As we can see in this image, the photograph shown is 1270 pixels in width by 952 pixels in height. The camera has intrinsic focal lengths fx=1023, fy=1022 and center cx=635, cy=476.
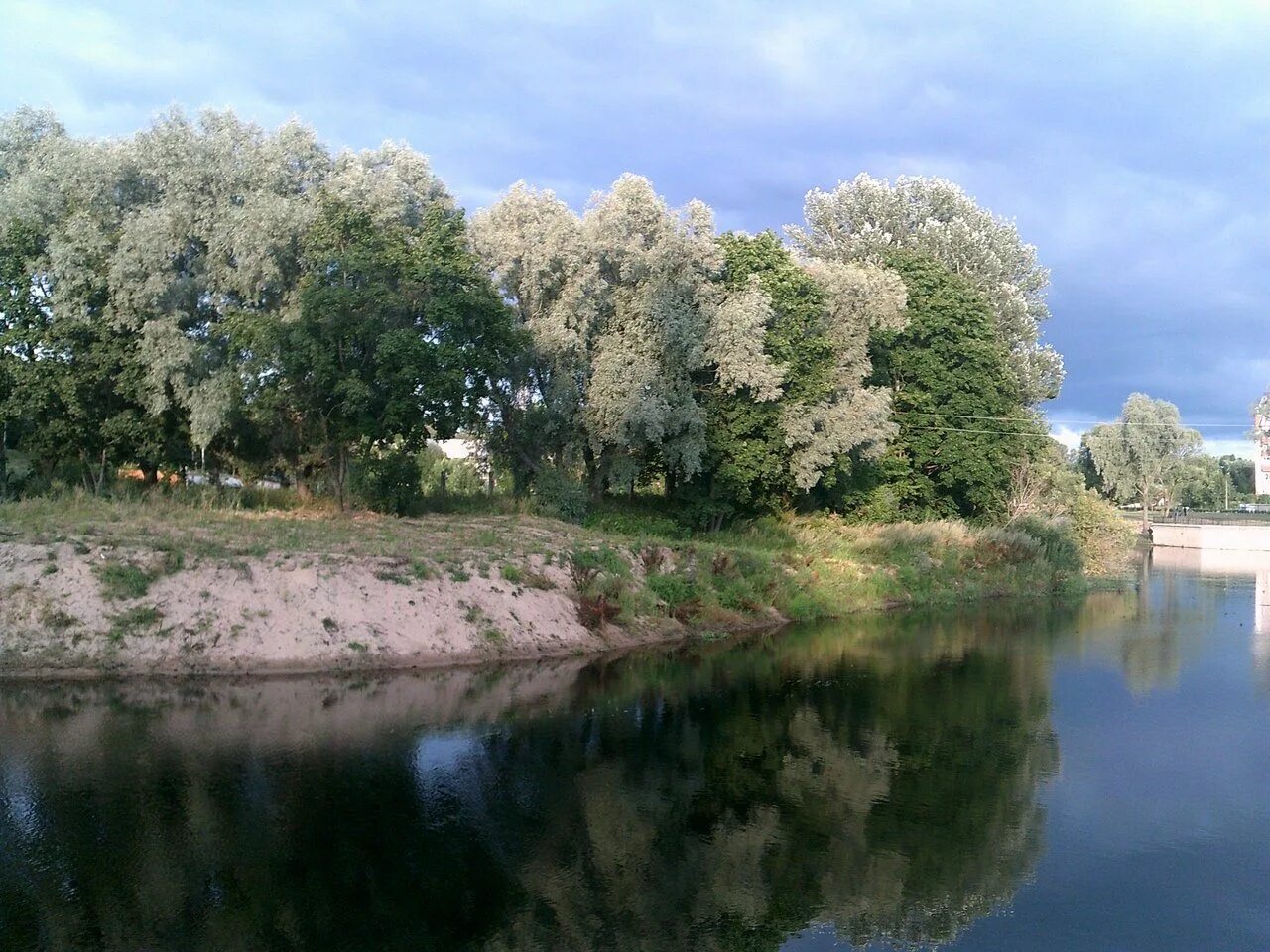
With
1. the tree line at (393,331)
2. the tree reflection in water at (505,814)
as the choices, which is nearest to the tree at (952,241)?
the tree line at (393,331)

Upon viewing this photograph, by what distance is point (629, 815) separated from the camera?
10969mm

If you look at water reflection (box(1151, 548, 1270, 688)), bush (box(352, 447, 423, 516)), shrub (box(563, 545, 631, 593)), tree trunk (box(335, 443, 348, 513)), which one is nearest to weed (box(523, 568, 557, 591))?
shrub (box(563, 545, 631, 593))

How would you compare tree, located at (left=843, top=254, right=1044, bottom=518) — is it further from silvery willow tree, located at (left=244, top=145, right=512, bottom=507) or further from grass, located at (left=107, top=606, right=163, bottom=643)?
grass, located at (left=107, top=606, right=163, bottom=643)

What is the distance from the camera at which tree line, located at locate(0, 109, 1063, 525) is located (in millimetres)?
28375

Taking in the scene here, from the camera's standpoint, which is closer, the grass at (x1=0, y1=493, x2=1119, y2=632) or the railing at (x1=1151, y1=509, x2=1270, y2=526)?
the grass at (x1=0, y1=493, x2=1119, y2=632)

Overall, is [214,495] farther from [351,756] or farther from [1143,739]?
[1143,739]

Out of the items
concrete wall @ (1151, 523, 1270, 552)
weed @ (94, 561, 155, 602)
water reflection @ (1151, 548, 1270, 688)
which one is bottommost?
water reflection @ (1151, 548, 1270, 688)

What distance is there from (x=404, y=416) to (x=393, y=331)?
2.31 m

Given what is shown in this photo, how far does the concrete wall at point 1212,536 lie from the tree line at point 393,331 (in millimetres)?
52577

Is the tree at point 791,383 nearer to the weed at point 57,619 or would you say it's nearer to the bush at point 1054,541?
the bush at point 1054,541

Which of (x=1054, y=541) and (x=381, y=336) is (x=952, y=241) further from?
(x=381, y=336)

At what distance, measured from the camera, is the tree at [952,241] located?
51.9 metres

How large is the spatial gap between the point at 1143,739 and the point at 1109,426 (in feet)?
254

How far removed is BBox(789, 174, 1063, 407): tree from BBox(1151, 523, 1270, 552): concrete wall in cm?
3656
